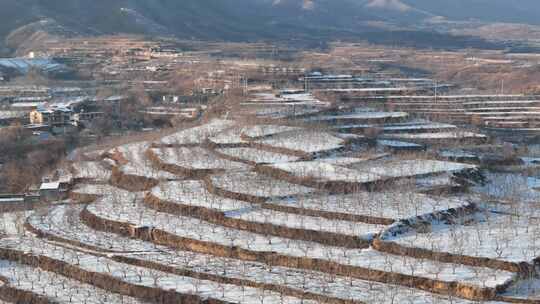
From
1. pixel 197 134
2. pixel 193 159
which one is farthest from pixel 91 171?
pixel 197 134

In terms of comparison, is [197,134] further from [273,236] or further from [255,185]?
Result: [273,236]

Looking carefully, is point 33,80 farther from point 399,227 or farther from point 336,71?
point 399,227

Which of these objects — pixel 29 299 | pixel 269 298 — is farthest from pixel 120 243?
pixel 269 298

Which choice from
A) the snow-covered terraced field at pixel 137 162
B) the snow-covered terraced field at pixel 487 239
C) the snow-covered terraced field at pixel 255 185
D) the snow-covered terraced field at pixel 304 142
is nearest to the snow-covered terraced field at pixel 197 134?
the snow-covered terraced field at pixel 137 162

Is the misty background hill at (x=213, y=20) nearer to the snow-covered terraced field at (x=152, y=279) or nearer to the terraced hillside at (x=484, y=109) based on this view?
the terraced hillside at (x=484, y=109)

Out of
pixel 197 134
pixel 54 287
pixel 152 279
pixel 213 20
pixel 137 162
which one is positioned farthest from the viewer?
pixel 213 20

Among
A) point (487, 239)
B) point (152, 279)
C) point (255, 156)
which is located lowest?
point (152, 279)
